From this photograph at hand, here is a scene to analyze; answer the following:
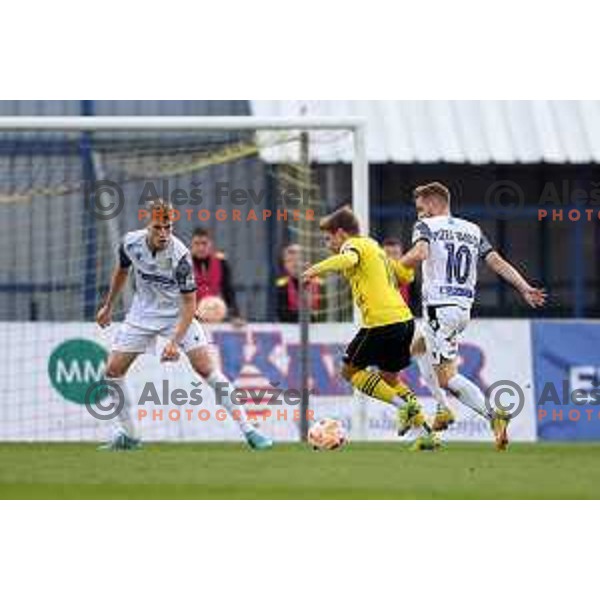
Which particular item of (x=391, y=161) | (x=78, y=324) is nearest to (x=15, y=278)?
(x=78, y=324)

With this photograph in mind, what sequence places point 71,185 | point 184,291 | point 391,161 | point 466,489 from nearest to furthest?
point 466,489 < point 184,291 < point 71,185 < point 391,161

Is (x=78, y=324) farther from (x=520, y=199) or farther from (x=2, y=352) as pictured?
(x=520, y=199)

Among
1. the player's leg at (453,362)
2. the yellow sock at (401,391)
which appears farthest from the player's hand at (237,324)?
the player's leg at (453,362)

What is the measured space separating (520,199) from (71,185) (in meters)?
6.97

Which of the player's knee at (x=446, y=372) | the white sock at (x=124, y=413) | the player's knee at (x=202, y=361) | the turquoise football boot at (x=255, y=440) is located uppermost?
the player's knee at (x=202, y=361)

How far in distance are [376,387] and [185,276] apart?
1.73 meters

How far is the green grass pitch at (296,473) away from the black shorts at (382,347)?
714mm

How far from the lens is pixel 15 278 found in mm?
24016

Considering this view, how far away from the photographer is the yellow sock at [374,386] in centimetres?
1691

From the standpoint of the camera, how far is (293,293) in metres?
21.6

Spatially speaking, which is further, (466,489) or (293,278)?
(293,278)

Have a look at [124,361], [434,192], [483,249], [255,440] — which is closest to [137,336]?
[124,361]

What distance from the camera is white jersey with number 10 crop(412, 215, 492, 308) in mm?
16875

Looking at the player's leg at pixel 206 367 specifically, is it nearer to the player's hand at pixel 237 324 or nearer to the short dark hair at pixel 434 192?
the short dark hair at pixel 434 192
